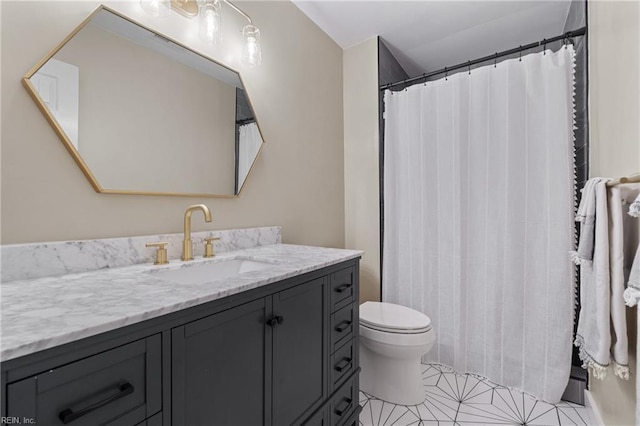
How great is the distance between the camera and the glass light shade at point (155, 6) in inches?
47.1

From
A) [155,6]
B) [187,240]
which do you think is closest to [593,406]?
[187,240]

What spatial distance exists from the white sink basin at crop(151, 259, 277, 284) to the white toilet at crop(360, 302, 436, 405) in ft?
2.64

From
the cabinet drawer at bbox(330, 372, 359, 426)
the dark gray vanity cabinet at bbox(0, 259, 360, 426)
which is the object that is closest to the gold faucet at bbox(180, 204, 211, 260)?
the dark gray vanity cabinet at bbox(0, 259, 360, 426)

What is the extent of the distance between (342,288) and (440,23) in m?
2.06

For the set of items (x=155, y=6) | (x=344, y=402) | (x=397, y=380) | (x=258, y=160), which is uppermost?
(x=155, y=6)

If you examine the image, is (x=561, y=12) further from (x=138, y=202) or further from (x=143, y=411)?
(x=143, y=411)

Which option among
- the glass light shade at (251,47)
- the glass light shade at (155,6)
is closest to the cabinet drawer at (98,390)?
the glass light shade at (155,6)

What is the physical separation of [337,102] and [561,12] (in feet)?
5.34

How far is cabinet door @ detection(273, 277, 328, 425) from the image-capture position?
100cm

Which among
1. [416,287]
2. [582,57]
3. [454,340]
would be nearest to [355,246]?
[416,287]

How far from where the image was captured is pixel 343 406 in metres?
1.37

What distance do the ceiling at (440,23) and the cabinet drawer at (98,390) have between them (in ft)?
7.13

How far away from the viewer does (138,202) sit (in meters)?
1.21

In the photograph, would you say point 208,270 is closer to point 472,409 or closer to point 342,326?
point 342,326
